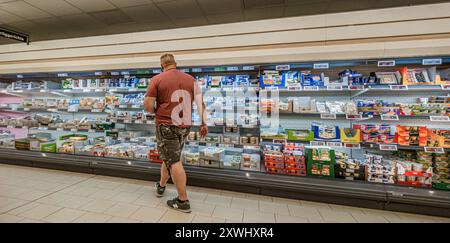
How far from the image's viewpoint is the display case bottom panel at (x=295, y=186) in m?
1.84

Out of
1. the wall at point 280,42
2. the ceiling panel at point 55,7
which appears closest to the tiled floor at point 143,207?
the wall at point 280,42

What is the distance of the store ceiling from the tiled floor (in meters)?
2.43

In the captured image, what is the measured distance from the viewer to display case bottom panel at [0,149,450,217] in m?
1.84

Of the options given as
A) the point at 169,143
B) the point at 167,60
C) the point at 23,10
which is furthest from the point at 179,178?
the point at 23,10

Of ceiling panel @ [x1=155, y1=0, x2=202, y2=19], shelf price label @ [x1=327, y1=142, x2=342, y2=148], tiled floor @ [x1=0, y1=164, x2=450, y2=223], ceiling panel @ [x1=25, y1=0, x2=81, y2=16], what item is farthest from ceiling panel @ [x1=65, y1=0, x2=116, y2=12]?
shelf price label @ [x1=327, y1=142, x2=342, y2=148]

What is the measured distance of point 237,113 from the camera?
2613 millimetres

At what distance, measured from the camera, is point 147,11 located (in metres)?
2.41

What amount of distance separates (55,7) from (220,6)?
7.37 feet

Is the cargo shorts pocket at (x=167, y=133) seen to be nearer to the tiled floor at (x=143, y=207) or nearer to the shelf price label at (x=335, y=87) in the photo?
the tiled floor at (x=143, y=207)

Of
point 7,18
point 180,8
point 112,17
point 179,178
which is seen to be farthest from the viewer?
point 7,18

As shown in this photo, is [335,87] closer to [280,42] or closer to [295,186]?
[280,42]

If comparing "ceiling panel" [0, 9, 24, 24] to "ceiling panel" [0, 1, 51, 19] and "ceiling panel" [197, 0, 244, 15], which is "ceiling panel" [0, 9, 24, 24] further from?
"ceiling panel" [197, 0, 244, 15]
